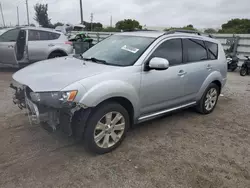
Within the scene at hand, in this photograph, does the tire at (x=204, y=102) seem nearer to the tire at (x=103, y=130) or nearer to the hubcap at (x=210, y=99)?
the hubcap at (x=210, y=99)

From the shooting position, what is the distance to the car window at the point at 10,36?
26.6 ft

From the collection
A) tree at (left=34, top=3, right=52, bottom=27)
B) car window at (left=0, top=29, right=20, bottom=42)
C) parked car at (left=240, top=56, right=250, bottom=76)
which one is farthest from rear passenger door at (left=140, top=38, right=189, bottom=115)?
tree at (left=34, top=3, right=52, bottom=27)

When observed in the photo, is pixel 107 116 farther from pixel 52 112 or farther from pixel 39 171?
pixel 39 171

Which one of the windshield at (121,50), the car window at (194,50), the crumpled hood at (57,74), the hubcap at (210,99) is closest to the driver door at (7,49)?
the windshield at (121,50)

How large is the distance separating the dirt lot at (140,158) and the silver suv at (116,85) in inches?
12.8

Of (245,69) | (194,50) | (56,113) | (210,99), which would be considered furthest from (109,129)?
(245,69)

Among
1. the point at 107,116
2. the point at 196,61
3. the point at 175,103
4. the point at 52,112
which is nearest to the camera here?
the point at 52,112

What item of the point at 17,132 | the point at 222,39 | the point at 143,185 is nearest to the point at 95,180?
the point at 143,185

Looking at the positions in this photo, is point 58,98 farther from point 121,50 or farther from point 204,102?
point 204,102

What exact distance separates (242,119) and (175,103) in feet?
5.57

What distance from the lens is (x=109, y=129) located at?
322cm

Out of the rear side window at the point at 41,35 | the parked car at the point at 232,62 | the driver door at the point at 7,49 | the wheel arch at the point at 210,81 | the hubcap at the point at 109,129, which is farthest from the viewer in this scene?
the parked car at the point at 232,62

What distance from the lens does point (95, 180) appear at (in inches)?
107

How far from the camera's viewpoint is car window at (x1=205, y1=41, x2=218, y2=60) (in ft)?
15.6
